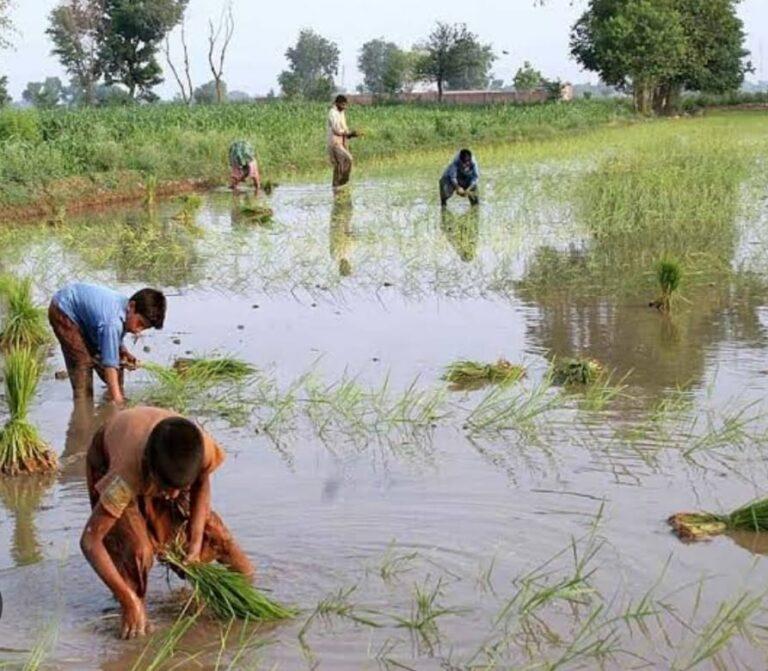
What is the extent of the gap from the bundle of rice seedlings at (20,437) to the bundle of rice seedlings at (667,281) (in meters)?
4.76

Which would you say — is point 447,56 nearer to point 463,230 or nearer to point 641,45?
point 641,45

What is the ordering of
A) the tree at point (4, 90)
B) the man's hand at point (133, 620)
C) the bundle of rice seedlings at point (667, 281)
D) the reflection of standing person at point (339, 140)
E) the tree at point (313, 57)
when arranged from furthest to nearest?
the tree at point (313, 57)
the tree at point (4, 90)
the reflection of standing person at point (339, 140)
the bundle of rice seedlings at point (667, 281)
the man's hand at point (133, 620)

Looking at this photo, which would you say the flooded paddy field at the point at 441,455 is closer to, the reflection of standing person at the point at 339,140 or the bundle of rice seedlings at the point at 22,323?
the bundle of rice seedlings at the point at 22,323

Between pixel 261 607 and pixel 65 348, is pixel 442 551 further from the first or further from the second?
pixel 65 348

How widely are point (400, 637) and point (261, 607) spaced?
0.45 metres

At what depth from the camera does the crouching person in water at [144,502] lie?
3426 millimetres

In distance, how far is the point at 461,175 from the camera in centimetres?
1498

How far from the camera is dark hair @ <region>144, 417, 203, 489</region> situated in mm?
3373

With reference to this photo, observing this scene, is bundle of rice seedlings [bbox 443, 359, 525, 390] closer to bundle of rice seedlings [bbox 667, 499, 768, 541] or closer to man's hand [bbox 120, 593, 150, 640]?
bundle of rice seedlings [bbox 667, 499, 768, 541]

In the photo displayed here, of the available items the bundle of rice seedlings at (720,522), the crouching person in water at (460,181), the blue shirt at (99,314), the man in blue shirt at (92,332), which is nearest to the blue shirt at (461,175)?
the crouching person in water at (460,181)

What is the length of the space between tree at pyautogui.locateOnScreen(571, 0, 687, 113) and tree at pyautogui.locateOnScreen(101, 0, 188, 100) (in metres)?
17.6

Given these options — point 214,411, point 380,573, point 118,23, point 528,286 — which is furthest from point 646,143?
point 118,23

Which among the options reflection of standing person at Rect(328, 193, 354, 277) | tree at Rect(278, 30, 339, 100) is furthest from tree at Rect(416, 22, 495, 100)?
reflection of standing person at Rect(328, 193, 354, 277)

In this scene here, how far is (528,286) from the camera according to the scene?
9.80 metres
